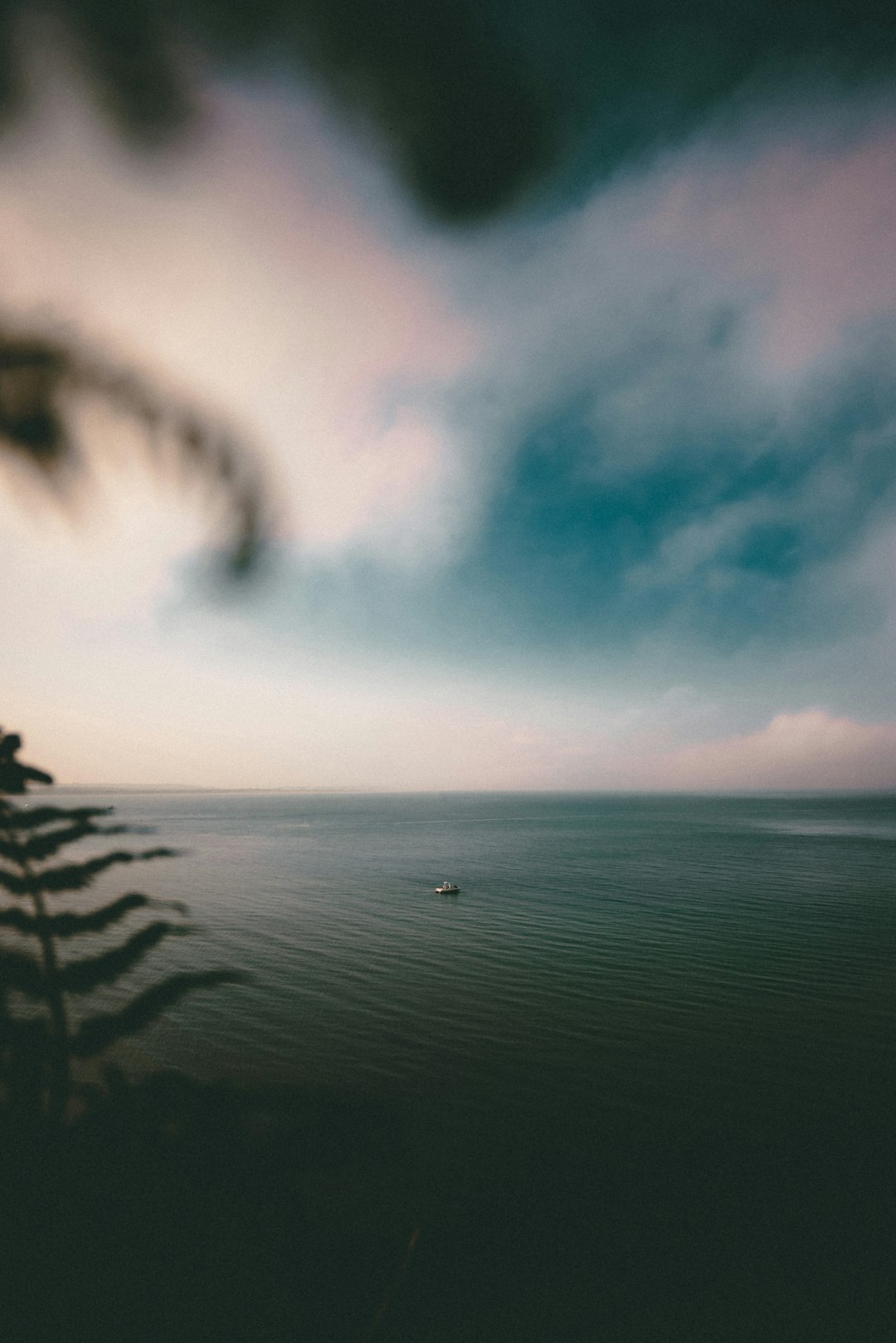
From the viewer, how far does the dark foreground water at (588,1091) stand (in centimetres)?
1069

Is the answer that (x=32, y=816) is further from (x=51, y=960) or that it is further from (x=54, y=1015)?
(x=54, y=1015)

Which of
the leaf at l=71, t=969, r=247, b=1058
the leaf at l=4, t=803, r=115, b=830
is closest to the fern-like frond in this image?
the leaf at l=4, t=803, r=115, b=830

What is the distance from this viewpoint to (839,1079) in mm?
18312

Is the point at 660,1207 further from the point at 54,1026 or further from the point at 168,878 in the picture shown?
the point at 168,878

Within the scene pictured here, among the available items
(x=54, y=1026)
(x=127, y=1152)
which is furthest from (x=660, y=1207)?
(x=54, y=1026)

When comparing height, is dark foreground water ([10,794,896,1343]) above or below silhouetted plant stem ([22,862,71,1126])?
below

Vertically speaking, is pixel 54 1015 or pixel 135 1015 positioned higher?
pixel 54 1015

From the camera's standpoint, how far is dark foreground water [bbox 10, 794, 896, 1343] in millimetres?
10688

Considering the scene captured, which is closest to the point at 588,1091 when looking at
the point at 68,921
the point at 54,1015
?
the point at 54,1015

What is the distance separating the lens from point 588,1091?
684 inches

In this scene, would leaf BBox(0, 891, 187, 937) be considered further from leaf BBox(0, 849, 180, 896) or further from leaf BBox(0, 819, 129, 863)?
leaf BBox(0, 819, 129, 863)

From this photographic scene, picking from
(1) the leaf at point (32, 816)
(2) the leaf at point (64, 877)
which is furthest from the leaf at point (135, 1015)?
(1) the leaf at point (32, 816)

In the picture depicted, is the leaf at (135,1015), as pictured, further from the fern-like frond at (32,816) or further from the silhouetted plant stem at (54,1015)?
the fern-like frond at (32,816)

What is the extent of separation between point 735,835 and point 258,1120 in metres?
105
